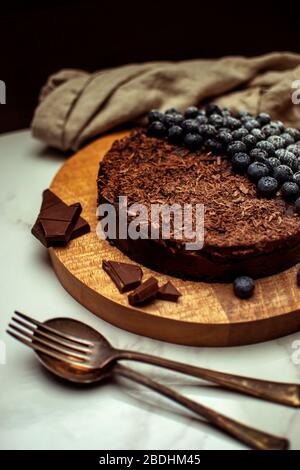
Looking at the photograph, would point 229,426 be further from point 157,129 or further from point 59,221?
point 157,129

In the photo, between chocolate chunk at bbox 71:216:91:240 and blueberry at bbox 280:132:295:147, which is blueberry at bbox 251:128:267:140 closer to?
blueberry at bbox 280:132:295:147

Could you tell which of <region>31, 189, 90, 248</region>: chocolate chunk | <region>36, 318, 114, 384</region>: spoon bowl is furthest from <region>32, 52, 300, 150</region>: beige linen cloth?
<region>36, 318, 114, 384</region>: spoon bowl

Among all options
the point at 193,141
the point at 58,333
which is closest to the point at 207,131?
the point at 193,141

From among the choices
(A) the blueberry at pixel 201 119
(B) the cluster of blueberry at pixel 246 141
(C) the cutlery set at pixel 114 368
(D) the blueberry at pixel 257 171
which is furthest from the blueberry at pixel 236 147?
(C) the cutlery set at pixel 114 368

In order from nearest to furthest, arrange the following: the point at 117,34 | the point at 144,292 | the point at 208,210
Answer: the point at 144,292
the point at 208,210
the point at 117,34
